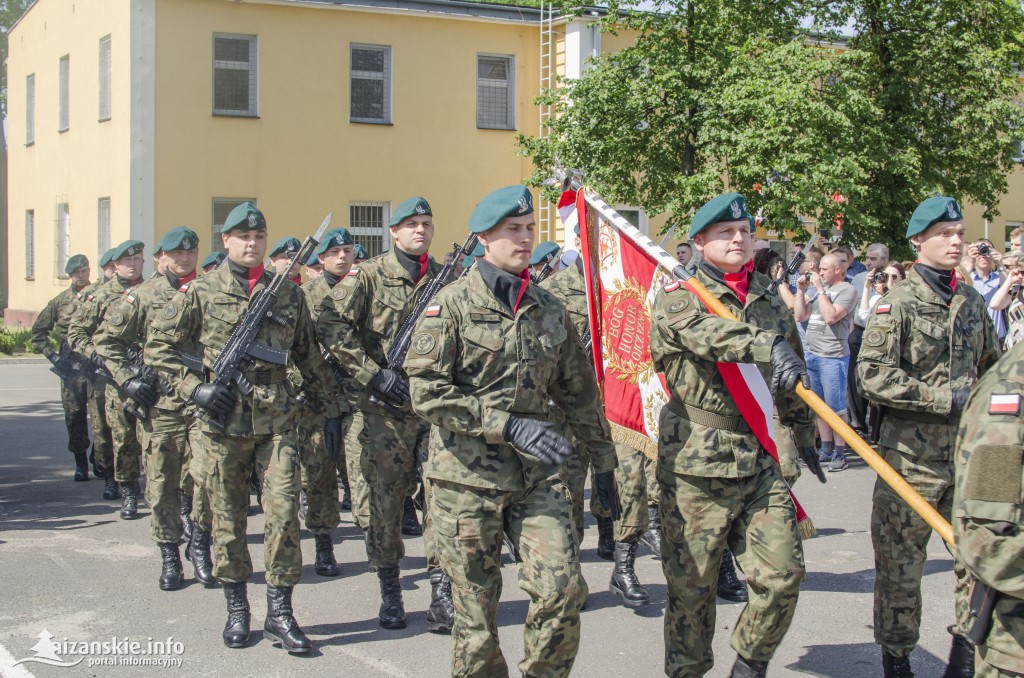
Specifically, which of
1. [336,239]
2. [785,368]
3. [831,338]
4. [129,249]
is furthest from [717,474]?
[831,338]

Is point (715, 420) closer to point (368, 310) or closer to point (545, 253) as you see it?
point (368, 310)

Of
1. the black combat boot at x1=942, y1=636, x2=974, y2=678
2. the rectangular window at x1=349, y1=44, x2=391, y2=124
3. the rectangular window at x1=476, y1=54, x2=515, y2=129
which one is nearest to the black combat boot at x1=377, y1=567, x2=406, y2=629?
the black combat boot at x1=942, y1=636, x2=974, y2=678

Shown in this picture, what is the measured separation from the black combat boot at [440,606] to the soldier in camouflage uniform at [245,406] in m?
0.73

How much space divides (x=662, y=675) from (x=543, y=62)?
2017 centimetres

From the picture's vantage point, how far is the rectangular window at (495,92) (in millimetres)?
24391

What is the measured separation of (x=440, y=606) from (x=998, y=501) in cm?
374

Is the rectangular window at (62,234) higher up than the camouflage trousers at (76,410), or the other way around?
the rectangular window at (62,234)

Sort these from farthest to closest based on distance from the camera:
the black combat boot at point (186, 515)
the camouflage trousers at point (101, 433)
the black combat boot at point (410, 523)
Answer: the camouflage trousers at point (101, 433)
the black combat boot at point (410, 523)
the black combat boot at point (186, 515)

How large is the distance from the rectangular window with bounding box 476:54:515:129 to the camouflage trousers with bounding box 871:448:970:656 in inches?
787

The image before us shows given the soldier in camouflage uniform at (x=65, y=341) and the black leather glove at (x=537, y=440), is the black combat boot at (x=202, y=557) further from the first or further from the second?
the soldier in camouflage uniform at (x=65, y=341)

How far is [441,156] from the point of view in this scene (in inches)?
952

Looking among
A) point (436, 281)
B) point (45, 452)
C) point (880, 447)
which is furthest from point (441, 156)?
point (880, 447)

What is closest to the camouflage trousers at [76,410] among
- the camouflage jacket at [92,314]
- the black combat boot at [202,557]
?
the camouflage jacket at [92,314]

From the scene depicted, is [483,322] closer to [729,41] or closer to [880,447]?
[880,447]
